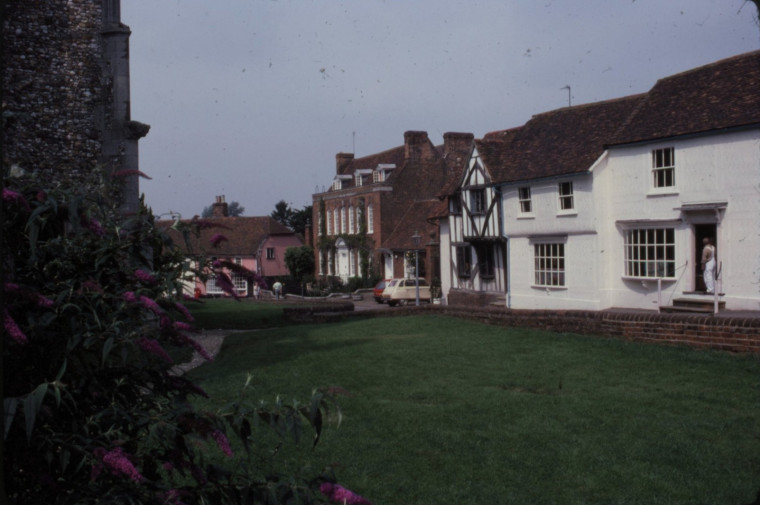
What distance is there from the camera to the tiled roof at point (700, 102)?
19.5 m

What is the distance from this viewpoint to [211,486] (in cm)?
273

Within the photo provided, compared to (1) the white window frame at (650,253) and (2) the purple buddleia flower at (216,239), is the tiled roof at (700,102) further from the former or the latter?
(2) the purple buddleia flower at (216,239)

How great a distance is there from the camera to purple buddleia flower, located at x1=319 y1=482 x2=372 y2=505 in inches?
101

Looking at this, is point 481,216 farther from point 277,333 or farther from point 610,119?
point 277,333

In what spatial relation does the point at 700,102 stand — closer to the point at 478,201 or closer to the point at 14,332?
the point at 478,201

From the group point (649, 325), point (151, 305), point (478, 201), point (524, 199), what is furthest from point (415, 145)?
point (151, 305)

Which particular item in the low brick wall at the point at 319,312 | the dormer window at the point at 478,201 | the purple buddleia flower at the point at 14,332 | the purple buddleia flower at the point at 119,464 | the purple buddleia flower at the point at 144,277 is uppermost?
the dormer window at the point at 478,201

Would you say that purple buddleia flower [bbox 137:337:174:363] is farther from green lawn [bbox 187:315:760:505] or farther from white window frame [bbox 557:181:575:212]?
white window frame [bbox 557:181:575:212]

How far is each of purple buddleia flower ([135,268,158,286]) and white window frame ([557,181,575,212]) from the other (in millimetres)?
24165

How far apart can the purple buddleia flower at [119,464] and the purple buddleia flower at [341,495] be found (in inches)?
27.0

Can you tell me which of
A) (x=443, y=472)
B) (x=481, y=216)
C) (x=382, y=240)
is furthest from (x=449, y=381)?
(x=382, y=240)

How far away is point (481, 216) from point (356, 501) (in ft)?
105

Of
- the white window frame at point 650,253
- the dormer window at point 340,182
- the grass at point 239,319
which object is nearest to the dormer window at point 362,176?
the dormer window at point 340,182

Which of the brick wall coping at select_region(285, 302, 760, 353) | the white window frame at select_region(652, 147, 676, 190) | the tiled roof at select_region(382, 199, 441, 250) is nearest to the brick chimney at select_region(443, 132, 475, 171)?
the tiled roof at select_region(382, 199, 441, 250)
